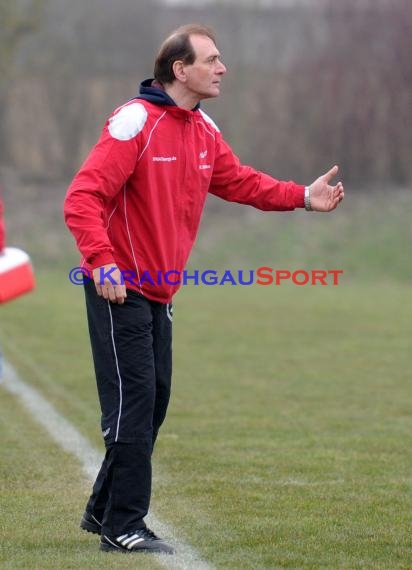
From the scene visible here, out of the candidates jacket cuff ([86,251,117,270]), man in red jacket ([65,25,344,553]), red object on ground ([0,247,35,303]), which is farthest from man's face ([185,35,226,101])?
red object on ground ([0,247,35,303])

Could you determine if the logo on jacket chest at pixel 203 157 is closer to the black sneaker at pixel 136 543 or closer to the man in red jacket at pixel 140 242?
the man in red jacket at pixel 140 242

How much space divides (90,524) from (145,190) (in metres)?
1.45

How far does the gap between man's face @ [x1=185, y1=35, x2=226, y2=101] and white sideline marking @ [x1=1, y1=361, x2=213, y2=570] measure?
1912 millimetres

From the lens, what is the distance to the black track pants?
5078 millimetres

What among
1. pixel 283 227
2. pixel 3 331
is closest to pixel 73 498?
pixel 3 331

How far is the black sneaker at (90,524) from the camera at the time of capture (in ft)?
17.5

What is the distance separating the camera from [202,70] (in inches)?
205

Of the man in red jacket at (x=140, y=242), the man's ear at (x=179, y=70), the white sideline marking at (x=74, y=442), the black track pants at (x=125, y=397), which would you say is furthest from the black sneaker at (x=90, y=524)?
the man's ear at (x=179, y=70)

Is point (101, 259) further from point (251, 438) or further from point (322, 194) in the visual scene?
point (251, 438)

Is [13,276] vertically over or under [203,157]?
under

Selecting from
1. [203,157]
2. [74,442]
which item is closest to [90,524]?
[203,157]

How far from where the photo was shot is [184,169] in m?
5.20

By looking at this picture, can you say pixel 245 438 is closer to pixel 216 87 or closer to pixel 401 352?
pixel 216 87

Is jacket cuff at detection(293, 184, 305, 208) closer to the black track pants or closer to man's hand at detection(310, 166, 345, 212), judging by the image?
man's hand at detection(310, 166, 345, 212)
